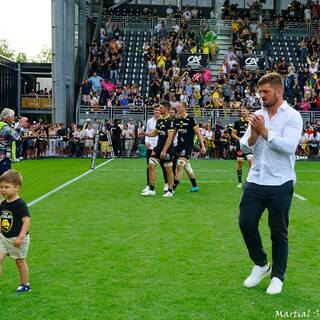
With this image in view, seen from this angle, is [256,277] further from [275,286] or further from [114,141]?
[114,141]

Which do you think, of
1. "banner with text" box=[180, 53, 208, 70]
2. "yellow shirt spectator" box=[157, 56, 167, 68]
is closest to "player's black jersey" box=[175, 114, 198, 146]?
"banner with text" box=[180, 53, 208, 70]

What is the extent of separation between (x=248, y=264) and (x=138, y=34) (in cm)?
3362

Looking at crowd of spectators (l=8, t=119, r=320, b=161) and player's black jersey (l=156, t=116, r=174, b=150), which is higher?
player's black jersey (l=156, t=116, r=174, b=150)

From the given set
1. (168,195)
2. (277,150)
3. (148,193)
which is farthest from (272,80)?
(148,193)

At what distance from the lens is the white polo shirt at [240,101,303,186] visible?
5.73 metres

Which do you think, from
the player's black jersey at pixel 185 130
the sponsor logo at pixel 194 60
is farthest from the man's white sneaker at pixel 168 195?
the sponsor logo at pixel 194 60

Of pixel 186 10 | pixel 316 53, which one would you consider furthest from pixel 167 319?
pixel 186 10

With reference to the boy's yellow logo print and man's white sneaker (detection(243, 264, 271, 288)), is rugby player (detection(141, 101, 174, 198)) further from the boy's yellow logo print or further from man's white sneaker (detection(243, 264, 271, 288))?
the boy's yellow logo print

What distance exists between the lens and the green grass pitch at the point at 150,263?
17.7 ft

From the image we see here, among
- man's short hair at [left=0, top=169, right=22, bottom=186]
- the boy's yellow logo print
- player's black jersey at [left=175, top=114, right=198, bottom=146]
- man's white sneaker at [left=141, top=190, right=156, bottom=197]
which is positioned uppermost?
player's black jersey at [left=175, top=114, right=198, bottom=146]

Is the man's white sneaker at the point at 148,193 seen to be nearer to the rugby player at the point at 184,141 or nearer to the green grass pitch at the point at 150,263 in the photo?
the green grass pitch at the point at 150,263

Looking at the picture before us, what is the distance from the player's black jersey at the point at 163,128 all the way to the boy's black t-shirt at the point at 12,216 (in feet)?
25.6

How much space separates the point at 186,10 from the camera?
40.8 meters

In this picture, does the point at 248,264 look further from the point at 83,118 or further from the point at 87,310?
the point at 83,118
